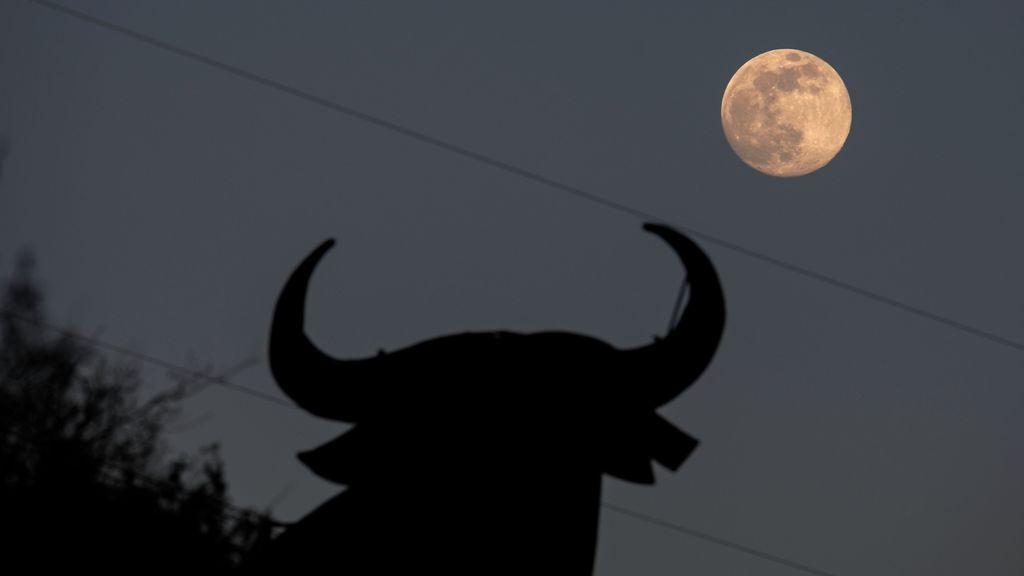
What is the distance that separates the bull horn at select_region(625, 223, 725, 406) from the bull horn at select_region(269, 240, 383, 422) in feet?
6.00

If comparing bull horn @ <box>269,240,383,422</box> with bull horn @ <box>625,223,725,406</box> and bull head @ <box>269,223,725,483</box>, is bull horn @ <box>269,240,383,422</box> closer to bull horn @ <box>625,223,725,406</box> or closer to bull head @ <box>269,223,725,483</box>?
bull head @ <box>269,223,725,483</box>

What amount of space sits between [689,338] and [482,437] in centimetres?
150

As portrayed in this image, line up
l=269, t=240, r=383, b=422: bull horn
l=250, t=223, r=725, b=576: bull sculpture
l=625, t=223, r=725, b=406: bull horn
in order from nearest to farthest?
l=250, t=223, r=725, b=576: bull sculpture → l=625, t=223, r=725, b=406: bull horn → l=269, t=240, r=383, b=422: bull horn

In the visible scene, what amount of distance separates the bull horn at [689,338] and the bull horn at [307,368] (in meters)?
1.83

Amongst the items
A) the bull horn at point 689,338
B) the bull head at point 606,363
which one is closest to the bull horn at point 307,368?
the bull head at point 606,363

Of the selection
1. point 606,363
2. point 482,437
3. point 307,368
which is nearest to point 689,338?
point 606,363

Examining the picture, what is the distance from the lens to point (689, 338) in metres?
8.55

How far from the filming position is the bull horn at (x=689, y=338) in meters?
8.54

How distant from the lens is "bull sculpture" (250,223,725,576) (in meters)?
8.40

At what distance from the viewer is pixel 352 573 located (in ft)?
27.3

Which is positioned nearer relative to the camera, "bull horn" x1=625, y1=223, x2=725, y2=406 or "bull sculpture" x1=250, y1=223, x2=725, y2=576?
"bull sculpture" x1=250, y1=223, x2=725, y2=576

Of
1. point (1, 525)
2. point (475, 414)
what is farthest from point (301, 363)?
point (1, 525)

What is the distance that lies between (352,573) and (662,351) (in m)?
2.42

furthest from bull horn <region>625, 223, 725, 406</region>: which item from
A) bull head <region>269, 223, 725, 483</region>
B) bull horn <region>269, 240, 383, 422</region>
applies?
bull horn <region>269, 240, 383, 422</region>
